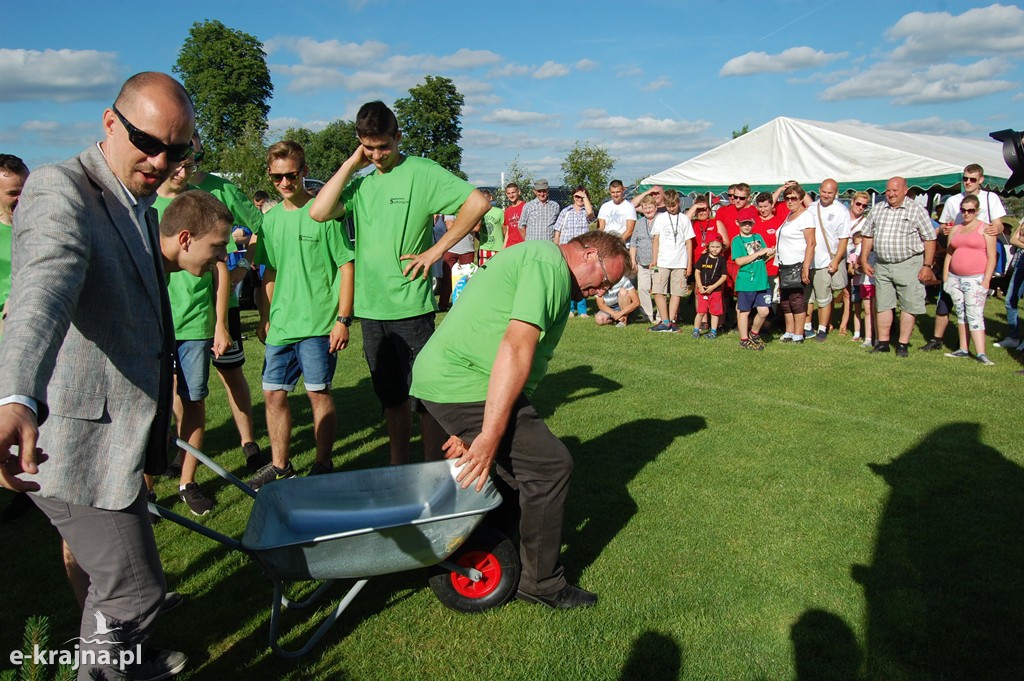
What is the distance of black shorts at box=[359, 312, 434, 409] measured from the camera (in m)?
4.23

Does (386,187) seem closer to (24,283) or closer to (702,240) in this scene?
(24,283)

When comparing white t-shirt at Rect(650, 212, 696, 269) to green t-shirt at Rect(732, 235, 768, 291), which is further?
white t-shirt at Rect(650, 212, 696, 269)

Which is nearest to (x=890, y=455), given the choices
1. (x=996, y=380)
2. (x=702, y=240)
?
(x=996, y=380)

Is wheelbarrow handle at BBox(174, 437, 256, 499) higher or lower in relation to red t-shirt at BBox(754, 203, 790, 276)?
lower

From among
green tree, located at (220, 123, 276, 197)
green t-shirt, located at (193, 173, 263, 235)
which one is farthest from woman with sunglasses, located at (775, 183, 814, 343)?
green tree, located at (220, 123, 276, 197)

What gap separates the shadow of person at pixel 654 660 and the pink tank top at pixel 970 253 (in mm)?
7257

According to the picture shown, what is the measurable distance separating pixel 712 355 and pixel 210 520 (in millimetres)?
6635

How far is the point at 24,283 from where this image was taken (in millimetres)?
1647

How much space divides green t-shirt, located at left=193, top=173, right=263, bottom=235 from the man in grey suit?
271 cm

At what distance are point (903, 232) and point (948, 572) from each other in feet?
20.3

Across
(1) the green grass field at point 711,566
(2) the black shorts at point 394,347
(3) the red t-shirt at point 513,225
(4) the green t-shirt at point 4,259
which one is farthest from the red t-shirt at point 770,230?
(4) the green t-shirt at point 4,259

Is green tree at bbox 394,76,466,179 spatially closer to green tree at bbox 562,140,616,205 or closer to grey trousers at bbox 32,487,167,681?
green tree at bbox 562,140,616,205

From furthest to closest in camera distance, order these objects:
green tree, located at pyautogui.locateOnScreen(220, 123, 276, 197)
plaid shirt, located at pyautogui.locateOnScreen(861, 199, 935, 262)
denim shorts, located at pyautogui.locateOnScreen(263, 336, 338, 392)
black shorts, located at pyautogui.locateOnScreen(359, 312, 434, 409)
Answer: green tree, located at pyautogui.locateOnScreen(220, 123, 276, 197), plaid shirt, located at pyautogui.locateOnScreen(861, 199, 935, 262), denim shorts, located at pyautogui.locateOnScreen(263, 336, 338, 392), black shorts, located at pyautogui.locateOnScreen(359, 312, 434, 409)

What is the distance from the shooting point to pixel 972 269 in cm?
822
